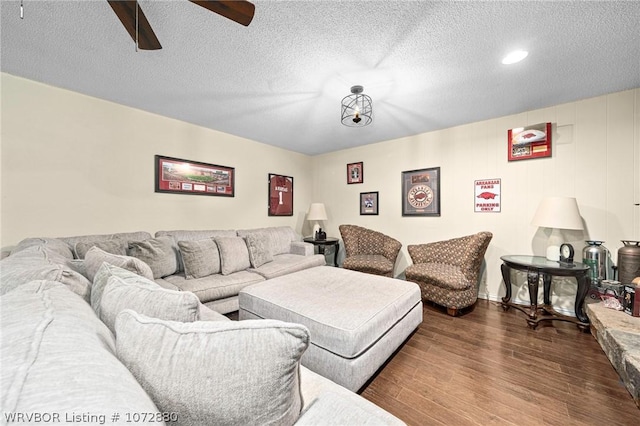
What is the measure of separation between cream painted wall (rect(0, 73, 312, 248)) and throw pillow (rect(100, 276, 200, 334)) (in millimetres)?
2377

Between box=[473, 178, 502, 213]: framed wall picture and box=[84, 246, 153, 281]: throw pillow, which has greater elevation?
box=[473, 178, 502, 213]: framed wall picture

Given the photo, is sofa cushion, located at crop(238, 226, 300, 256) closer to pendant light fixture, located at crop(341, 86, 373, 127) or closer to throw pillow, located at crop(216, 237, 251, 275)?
throw pillow, located at crop(216, 237, 251, 275)

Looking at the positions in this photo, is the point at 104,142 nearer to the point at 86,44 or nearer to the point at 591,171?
the point at 86,44

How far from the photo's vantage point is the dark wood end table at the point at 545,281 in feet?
7.52

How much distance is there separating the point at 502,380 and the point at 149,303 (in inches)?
88.5

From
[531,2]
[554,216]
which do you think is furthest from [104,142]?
[554,216]

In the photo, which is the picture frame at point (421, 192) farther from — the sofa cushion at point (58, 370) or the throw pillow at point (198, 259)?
the sofa cushion at point (58, 370)

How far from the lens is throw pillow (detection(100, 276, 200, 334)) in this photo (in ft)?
2.52

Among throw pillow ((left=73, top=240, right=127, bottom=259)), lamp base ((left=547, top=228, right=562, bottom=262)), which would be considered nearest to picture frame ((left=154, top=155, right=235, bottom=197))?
throw pillow ((left=73, top=240, right=127, bottom=259))

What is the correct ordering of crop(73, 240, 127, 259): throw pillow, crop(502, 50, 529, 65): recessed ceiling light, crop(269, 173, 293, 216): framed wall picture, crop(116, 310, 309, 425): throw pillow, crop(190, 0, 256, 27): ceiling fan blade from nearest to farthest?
crop(116, 310, 309, 425): throw pillow, crop(190, 0, 256, 27): ceiling fan blade, crop(502, 50, 529, 65): recessed ceiling light, crop(73, 240, 127, 259): throw pillow, crop(269, 173, 293, 216): framed wall picture

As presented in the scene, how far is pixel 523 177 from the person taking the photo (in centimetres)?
299

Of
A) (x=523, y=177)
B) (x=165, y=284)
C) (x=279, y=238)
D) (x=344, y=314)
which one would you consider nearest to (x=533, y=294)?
(x=523, y=177)

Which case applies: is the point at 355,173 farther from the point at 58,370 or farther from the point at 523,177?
the point at 58,370

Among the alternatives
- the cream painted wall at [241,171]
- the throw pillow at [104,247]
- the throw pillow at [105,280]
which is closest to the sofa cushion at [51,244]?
the throw pillow at [104,247]
